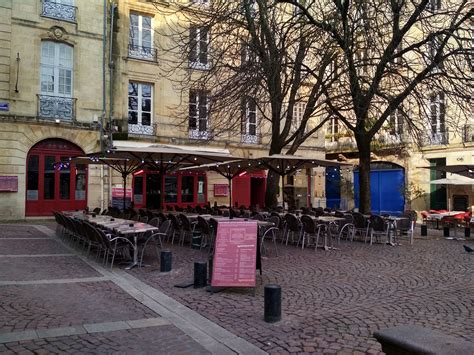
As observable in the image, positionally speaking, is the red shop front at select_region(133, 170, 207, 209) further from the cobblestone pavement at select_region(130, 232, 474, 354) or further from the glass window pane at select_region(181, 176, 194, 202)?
the cobblestone pavement at select_region(130, 232, 474, 354)

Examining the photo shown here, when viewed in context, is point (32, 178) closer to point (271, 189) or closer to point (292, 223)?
point (271, 189)

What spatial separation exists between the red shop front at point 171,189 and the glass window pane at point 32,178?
4.40m

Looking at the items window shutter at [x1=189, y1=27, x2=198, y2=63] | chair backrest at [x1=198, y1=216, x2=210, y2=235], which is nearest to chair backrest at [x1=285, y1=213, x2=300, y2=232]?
chair backrest at [x1=198, y1=216, x2=210, y2=235]

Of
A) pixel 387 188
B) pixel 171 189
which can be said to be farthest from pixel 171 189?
pixel 387 188

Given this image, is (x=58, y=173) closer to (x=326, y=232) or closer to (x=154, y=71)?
(x=154, y=71)

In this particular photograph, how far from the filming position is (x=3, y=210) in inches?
713

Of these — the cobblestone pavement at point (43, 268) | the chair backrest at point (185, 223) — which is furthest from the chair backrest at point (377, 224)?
the cobblestone pavement at point (43, 268)

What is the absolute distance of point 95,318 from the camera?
5.29 m

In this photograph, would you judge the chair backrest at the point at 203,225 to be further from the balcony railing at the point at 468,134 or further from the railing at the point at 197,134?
the balcony railing at the point at 468,134

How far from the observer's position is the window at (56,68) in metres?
19.4

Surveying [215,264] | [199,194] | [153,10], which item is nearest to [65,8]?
[153,10]

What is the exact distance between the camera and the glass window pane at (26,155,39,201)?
19.1m

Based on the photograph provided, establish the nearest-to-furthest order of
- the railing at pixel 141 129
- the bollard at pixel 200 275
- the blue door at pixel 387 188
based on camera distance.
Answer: the bollard at pixel 200 275, the railing at pixel 141 129, the blue door at pixel 387 188

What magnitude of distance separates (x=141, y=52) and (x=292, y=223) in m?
13.8
